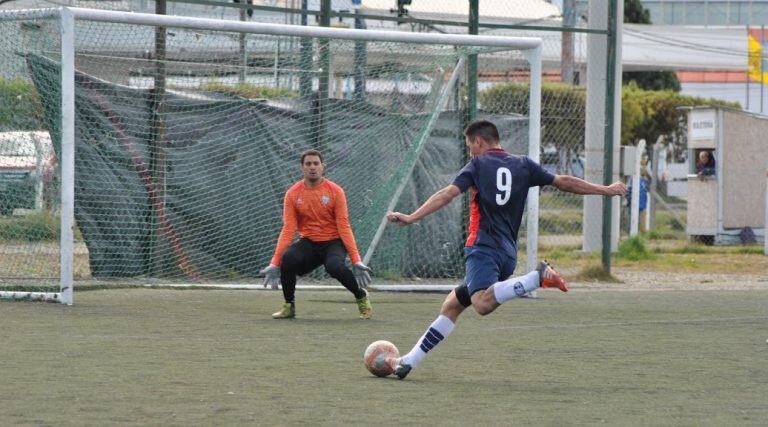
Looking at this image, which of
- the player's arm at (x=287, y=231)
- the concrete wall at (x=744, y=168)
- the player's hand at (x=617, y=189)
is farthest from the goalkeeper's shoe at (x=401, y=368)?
the concrete wall at (x=744, y=168)

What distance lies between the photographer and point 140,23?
1383 centimetres

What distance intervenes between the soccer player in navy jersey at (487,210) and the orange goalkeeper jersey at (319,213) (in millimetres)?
3925

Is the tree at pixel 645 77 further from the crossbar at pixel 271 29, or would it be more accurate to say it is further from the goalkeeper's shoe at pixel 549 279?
the goalkeeper's shoe at pixel 549 279

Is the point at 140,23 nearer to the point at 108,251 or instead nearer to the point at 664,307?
the point at 108,251

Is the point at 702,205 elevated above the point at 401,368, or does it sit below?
above

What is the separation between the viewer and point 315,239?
12.8 m

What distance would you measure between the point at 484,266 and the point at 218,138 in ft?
26.4

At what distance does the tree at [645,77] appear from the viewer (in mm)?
60000

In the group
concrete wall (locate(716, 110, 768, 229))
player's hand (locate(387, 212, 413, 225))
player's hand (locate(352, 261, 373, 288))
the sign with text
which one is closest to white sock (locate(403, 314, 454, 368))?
player's hand (locate(387, 212, 413, 225))

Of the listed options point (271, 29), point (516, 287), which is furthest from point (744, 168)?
point (516, 287)

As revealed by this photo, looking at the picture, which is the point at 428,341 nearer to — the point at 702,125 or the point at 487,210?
the point at 487,210

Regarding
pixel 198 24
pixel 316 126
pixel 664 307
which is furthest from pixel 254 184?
pixel 664 307

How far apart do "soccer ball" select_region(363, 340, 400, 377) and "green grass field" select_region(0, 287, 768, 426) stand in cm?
15

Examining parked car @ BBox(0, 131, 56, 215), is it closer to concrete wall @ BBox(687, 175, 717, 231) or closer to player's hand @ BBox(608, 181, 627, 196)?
player's hand @ BBox(608, 181, 627, 196)
